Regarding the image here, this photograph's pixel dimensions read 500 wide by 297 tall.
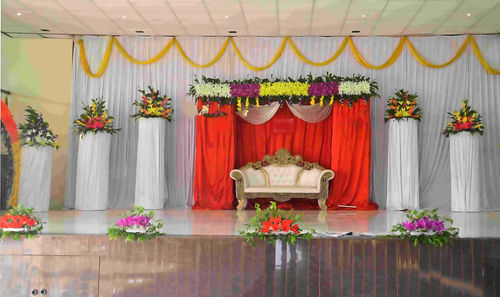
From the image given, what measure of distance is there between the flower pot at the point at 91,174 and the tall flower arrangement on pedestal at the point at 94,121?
4.0 inches

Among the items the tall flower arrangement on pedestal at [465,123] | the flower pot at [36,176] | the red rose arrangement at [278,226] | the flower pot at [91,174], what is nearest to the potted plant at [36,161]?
the flower pot at [36,176]

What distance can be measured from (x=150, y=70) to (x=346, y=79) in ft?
13.3

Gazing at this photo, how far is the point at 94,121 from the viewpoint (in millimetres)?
9211

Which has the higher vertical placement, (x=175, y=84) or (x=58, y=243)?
(x=175, y=84)

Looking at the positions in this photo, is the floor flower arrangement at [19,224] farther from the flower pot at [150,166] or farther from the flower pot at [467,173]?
the flower pot at [467,173]

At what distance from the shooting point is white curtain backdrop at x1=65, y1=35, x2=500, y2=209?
32.9ft

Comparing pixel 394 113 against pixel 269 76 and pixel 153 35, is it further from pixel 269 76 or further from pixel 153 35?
pixel 153 35

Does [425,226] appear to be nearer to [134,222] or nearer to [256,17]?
[134,222]

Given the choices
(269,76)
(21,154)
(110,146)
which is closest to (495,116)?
(269,76)

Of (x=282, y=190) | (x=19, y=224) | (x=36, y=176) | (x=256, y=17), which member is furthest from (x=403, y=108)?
(x=19, y=224)

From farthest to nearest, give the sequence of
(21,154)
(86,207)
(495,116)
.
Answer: (495,116)
(86,207)
(21,154)

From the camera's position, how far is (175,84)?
10375 millimetres

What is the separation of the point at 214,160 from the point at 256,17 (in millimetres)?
2831

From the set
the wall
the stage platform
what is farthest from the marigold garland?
the stage platform
